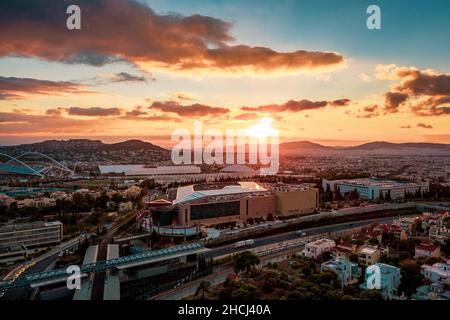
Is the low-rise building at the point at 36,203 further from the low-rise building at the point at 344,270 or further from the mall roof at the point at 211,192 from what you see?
the low-rise building at the point at 344,270

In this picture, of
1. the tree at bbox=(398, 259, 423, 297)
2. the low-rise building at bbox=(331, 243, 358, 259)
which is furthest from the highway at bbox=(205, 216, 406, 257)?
the tree at bbox=(398, 259, 423, 297)

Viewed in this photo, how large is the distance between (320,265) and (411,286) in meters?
1.17

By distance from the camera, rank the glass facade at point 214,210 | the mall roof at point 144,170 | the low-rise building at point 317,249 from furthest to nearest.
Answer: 1. the mall roof at point 144,170
2. the glass facade at point 214,210
3. the low-rise building at point 317,249

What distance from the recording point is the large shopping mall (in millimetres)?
8016

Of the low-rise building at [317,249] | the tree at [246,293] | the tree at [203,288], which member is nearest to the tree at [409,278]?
the low-rise building at [317,249]

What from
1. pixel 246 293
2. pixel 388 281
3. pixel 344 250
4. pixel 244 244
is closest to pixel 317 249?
pixel 344 250

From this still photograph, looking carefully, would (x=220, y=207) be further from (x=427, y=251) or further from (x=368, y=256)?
(x=427, y=251)

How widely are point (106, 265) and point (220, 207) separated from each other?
13.8 ft

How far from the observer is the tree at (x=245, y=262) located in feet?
16.5

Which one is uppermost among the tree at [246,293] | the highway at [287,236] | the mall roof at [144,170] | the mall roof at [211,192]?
the mall roof at [211,192]

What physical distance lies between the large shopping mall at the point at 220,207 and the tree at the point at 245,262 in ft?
8.16
